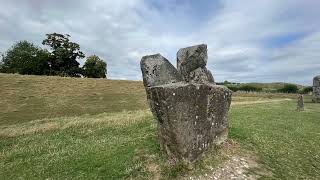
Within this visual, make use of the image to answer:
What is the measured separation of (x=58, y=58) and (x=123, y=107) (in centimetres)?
6059

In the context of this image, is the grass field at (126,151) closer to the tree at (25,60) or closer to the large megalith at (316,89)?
the large megalith at (316,89)

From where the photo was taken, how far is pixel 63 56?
4149 inches

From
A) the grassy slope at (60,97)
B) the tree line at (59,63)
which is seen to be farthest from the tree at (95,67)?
the grassy slope at (60,97)

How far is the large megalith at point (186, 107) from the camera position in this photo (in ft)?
41.0

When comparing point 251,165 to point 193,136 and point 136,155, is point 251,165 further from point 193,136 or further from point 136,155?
point 136,155

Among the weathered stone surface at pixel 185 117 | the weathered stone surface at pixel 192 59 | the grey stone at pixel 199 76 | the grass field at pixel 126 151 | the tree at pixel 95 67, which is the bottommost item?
the grass field at pixel 126 151

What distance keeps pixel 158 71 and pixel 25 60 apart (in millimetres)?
102448

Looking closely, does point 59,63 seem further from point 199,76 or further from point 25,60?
point 199,76

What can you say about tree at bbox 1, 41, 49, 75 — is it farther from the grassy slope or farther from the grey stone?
the grey stone

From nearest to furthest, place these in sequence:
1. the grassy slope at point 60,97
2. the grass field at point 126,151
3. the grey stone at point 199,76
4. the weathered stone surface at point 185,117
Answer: the weathered stone surface at point 185,117
the grass field at point 126,151
the grey stone at point 199,76
the grassy slope at point 60,97

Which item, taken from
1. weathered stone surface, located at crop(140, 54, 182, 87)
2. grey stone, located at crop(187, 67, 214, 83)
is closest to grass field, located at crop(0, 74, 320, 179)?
weathered stone surface, located at crop(140, 54, 182, 87)

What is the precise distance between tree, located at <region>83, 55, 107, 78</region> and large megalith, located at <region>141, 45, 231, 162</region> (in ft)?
303

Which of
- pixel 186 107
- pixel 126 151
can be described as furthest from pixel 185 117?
pixel 126 151

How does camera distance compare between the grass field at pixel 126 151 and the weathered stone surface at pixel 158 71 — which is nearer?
the grass field at pixel 126 151
